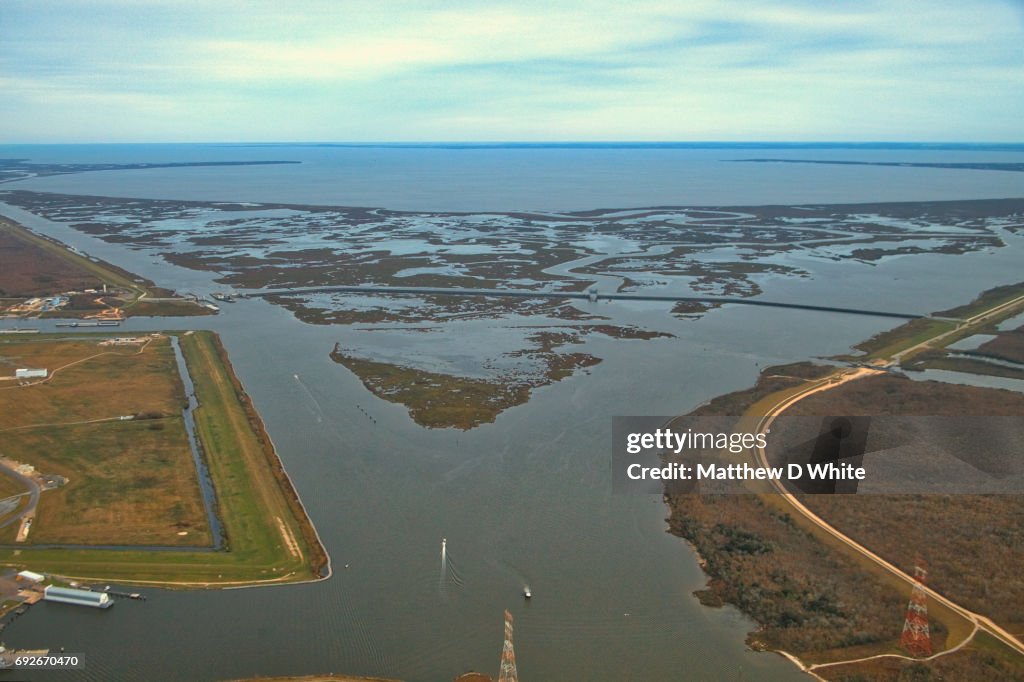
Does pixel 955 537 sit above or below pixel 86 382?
below

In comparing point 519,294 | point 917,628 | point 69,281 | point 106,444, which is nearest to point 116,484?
point 106,444

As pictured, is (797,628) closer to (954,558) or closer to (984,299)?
(954,558)

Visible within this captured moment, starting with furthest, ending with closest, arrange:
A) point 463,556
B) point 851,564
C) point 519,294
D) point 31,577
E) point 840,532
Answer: point 519,294 → point 840,532 → point 463,556 → point 851,564 → point 31,577

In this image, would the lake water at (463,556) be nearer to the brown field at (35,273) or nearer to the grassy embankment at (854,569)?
the grassy embankment at (854,569)

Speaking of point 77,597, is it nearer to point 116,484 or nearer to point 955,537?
point 116,484

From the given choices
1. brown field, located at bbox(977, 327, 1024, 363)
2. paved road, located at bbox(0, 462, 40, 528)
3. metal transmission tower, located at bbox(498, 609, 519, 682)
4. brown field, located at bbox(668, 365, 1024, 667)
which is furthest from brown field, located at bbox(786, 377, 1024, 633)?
paved road, located at bbox(0, 462, 40, 528)

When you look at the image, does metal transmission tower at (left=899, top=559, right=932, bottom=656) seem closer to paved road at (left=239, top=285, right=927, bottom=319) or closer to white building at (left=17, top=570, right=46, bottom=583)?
white building at (left=17, top=570, right=46, bottom=583)
